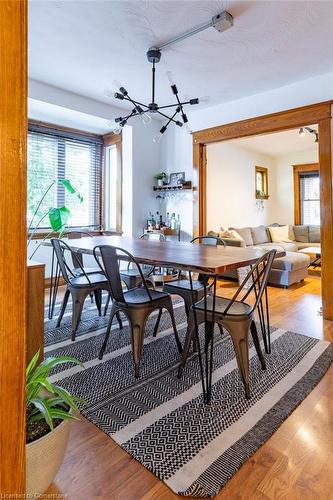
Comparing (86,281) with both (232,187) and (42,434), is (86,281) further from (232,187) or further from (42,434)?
(232,187)

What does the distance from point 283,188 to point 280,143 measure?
5.32 ft

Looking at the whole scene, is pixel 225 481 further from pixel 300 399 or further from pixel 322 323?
pixel 322 323

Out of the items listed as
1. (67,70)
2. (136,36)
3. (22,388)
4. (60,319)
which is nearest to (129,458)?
(22,388)

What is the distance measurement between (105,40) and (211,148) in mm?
3259

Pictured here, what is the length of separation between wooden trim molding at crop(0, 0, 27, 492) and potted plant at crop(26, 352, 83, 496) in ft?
0.84

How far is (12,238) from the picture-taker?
726 millimetres

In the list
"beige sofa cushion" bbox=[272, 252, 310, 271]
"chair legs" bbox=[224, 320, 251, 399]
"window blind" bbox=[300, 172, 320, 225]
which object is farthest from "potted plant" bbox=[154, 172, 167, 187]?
"window blind" bbox=[300, 172, 320, 225]

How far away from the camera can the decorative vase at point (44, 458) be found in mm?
1000

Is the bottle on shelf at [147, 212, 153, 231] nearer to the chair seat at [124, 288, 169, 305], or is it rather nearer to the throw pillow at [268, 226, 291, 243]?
the chair seat at [124, 288, 169, 305]

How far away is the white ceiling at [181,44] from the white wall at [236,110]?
11cm

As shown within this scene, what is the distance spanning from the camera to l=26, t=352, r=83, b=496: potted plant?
1009 mm

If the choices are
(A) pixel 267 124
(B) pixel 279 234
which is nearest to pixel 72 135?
(A) pixel 267 124

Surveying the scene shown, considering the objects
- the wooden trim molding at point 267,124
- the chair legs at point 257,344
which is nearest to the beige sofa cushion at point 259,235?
the wooden trim molding at point 267,124

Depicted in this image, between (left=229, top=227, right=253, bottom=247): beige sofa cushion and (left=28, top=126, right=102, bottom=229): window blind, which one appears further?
(left=229, top=227, right=253, bottom=247): beige sofa cushion
